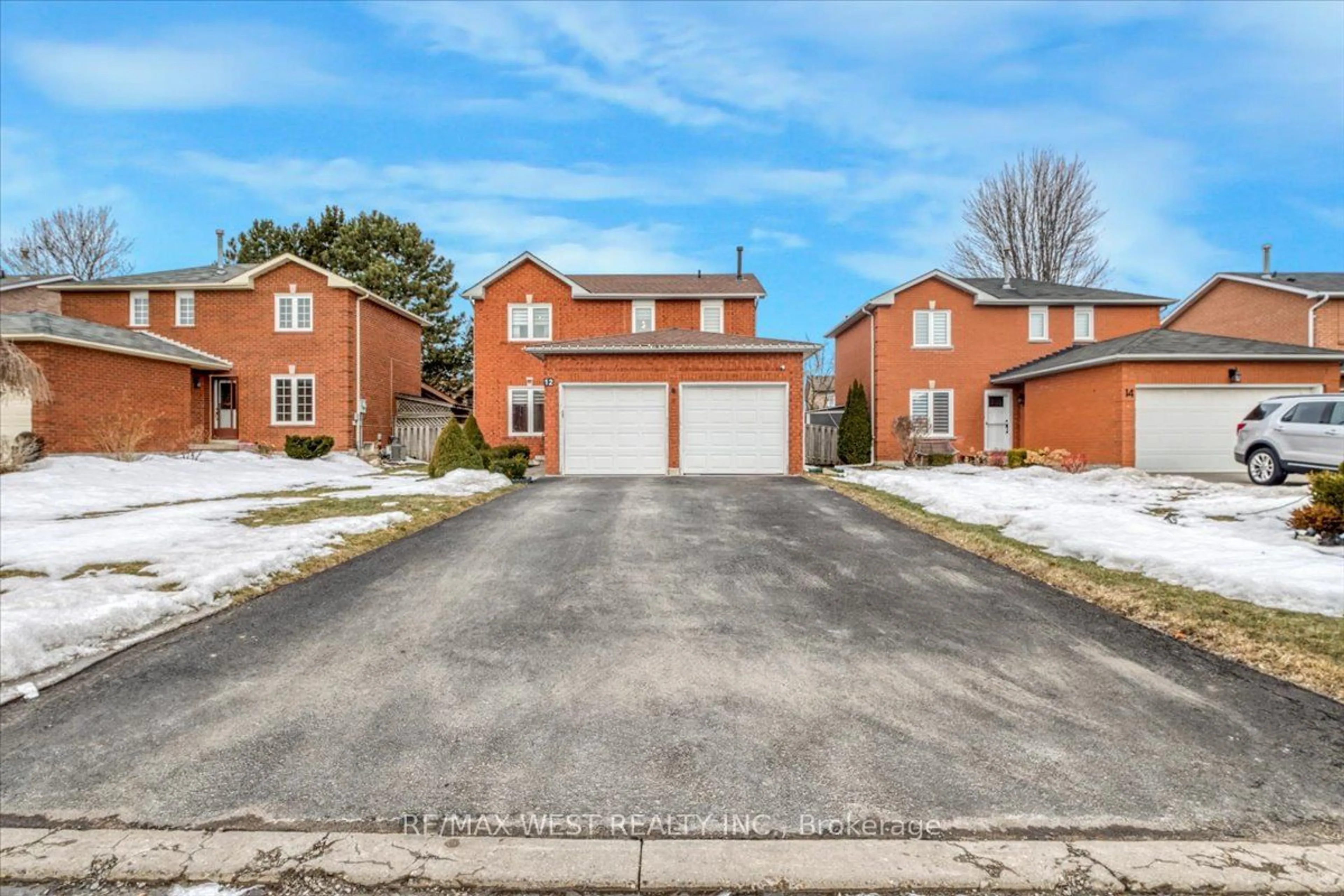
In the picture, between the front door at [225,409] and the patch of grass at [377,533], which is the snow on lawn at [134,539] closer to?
the patch of grass at [377,533]

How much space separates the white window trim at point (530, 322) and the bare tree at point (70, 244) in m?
29.4

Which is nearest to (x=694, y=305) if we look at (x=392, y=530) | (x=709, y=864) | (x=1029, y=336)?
(x=1029, y=336)

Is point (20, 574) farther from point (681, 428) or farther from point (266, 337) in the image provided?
point (266, 337)

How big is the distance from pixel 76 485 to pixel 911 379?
2290 cm

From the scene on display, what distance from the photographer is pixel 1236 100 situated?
17.2 m

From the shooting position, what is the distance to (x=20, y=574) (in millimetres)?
6246

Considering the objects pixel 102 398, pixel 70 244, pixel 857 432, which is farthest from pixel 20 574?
pixel 70 244

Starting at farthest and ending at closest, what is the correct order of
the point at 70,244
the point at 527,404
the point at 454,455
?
the point at 70,244 → the point at 527,404 → the point at 454,455

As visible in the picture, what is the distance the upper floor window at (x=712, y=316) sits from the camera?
2533cm

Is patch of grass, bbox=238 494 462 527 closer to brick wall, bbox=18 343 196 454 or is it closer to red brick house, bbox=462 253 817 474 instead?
Answer: red brick house, bbox=462 253 817 474

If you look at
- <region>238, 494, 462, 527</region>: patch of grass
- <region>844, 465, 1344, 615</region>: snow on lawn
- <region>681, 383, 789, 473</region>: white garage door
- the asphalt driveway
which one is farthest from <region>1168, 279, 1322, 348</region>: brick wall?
<region>238, 494, 462, 527</region>: patch of grass

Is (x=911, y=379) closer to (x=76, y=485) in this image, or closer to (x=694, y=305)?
(x=694, y=305)

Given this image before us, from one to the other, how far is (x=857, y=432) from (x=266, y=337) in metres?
21.2

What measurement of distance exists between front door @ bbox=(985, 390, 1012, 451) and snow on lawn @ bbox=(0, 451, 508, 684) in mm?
17242
